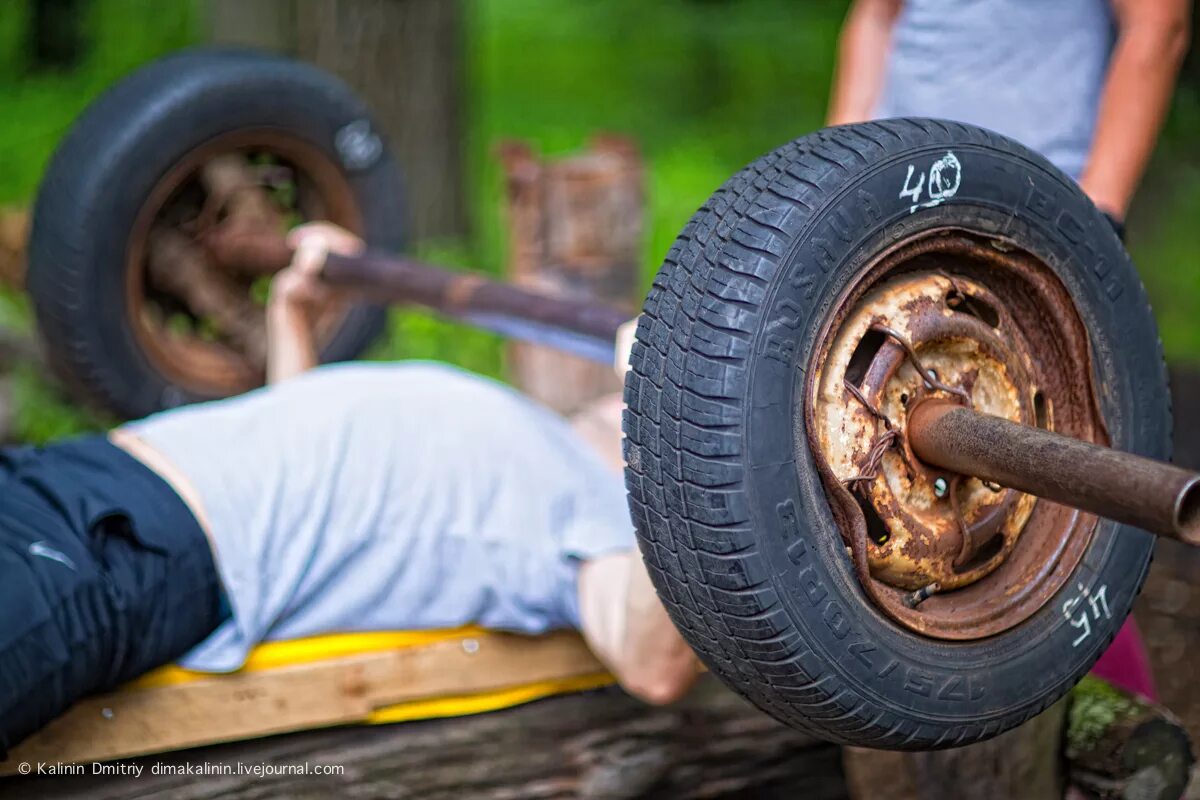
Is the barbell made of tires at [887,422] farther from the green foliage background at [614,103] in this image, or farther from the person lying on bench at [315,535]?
the green foliage background at [614,103]

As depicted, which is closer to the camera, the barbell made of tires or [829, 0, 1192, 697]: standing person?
the barbell made of tires

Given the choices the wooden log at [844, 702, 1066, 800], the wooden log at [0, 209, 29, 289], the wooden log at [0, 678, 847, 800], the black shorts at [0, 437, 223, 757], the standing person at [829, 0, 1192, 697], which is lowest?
the wooden log at [0, 678, 847, 800]

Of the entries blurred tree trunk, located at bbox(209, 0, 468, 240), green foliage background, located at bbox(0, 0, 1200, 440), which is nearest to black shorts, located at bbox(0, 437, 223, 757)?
green foliage background, located at bbox(0, 0, 1200, 440)

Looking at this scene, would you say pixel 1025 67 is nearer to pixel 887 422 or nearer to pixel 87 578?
pixel 887 422

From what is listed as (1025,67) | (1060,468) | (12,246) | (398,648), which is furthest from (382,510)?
(12,246)

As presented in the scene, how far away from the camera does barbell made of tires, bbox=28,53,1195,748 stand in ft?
4.14

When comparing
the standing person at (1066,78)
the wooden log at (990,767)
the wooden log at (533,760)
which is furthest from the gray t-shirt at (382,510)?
the standing person at (1066,78)

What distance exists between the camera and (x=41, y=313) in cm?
263

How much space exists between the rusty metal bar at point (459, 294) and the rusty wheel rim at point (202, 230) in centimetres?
14

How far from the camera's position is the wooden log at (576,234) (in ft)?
A: 10.6

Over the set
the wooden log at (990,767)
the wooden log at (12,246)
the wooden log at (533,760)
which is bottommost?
the wooden log at (533,760)

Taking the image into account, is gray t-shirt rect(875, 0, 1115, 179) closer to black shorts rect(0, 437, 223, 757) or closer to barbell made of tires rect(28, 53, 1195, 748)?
barbell made of tires rect(28, 53, 1195, 748)

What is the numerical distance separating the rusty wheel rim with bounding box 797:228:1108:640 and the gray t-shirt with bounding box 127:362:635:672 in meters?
0.65

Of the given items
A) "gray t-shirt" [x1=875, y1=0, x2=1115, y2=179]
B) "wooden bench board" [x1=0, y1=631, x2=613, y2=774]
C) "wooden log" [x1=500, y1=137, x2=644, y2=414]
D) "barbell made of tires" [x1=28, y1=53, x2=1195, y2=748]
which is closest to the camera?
"barbell made of tires" [x1=28, y1=53, x2=1195, y2=748]
